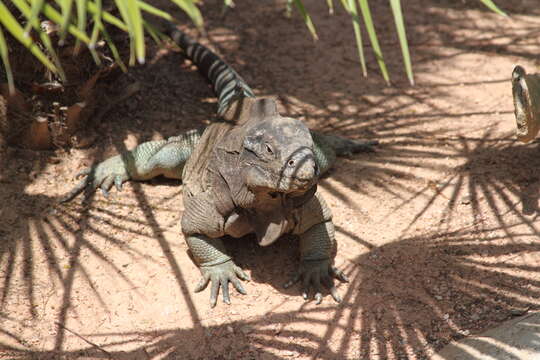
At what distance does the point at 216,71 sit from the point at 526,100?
3.25 meters

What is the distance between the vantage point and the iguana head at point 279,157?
392 centimetres

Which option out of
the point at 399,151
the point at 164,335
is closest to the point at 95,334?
the point at 164,335

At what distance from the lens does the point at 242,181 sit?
442 centimetres

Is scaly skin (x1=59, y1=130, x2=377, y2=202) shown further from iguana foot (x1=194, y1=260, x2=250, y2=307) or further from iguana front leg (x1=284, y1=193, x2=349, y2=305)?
iguana foot (x1=194, y1=260, x2=250, y2=307)

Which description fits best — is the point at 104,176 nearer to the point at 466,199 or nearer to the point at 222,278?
the point at 222,278

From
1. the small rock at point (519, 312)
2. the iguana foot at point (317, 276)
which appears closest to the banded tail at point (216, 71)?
the iguana foot at point (317, 276)

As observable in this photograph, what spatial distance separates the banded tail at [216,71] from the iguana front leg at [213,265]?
138cm

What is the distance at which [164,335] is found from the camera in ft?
14.0

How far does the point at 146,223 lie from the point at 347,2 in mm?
2715

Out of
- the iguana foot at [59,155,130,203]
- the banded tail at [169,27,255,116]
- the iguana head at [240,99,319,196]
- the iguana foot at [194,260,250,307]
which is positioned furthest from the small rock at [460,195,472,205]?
the iguana foot at [59,155,130,203]

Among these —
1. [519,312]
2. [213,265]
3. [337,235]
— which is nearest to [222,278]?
[213,265]

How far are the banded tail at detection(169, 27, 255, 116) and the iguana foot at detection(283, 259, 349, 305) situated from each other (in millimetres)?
1706

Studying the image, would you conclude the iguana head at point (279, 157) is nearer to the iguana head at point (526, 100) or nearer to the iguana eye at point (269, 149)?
the iguana eye at point (269, 149)

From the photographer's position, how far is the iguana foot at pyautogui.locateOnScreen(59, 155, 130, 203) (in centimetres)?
563
